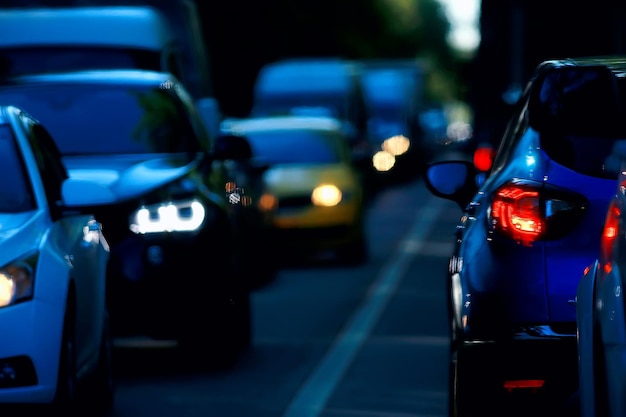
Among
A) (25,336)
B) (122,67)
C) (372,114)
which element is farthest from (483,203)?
(372,114)

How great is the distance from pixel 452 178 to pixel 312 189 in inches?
481

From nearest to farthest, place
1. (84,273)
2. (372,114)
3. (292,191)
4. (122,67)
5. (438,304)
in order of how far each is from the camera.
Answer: (84,273), (438,304), (122,67), (292,191), (372,114)

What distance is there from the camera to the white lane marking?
10141 millimetres

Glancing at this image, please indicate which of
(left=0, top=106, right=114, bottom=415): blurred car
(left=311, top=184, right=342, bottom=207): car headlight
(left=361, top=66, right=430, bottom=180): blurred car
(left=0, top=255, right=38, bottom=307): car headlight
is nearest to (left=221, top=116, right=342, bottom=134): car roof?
(left=311, top=184, right=342, bottom=207): car headlight

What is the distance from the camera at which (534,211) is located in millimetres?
7227

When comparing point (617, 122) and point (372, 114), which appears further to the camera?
point (372, 114)

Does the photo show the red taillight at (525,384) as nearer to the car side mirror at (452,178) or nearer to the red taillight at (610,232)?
the red taillight at (610,232)

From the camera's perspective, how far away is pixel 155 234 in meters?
11.3

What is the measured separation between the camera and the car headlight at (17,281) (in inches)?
321

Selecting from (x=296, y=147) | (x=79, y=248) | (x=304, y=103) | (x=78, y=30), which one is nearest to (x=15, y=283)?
(x=79, y=248)

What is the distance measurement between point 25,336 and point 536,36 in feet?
115

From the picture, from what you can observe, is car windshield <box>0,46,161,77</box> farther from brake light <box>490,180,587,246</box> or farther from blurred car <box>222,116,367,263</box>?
brake light <box>490,180,587,246</box>

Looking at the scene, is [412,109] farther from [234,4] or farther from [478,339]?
[478,339]

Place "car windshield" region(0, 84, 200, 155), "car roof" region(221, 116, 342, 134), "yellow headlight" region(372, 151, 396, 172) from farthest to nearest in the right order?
"yellow headlight" region(372, 151, 396, 172) → "car roof" region(221, 116, 342, 134) → "car windshield" region(0, 84, 200, 155)
